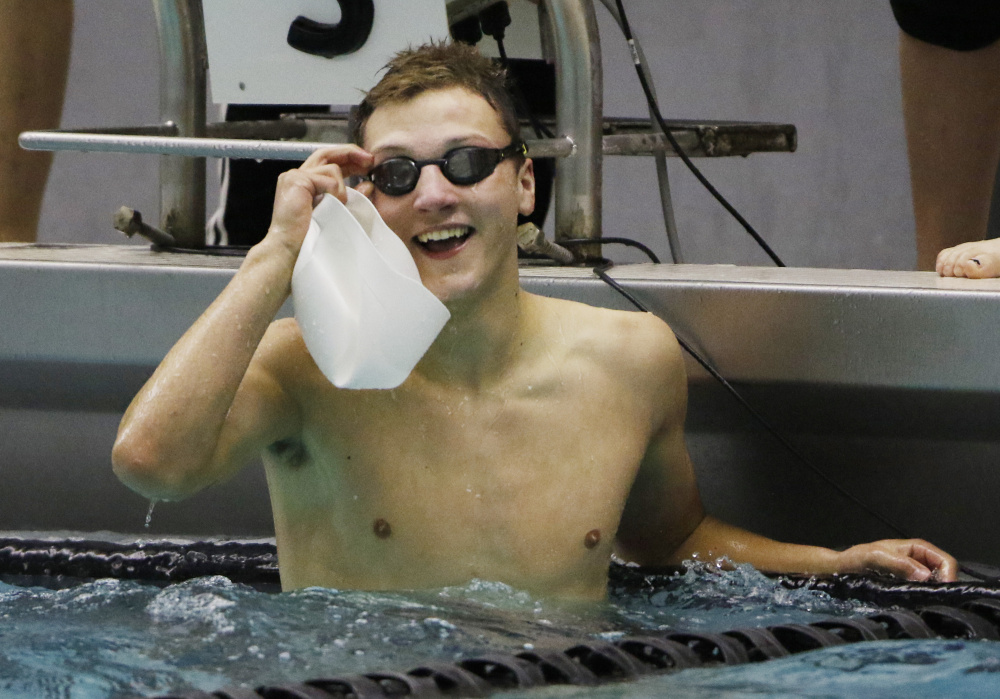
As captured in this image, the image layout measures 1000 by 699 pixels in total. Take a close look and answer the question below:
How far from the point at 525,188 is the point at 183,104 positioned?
789 millimetres

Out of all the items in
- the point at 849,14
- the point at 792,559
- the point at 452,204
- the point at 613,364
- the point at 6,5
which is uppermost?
the point at 849,14

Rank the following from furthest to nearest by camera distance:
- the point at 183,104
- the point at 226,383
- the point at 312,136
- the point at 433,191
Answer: the point at 312,136 < the point at 183,104 < the point at 433,191 < the point at 226,383

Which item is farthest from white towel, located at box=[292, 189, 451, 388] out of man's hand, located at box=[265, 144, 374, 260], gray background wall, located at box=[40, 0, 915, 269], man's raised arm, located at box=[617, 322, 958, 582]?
gray background wall, located at box=[40, 0, 915, 269]

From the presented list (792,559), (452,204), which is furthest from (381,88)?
(792,559)

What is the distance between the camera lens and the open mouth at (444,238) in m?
1.62

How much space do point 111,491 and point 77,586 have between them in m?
0.27

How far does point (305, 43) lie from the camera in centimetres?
210

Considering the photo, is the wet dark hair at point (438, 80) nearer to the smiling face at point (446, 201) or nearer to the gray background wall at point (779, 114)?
the smiling face at point (446, 201)

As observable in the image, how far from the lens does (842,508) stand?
203 centimetres

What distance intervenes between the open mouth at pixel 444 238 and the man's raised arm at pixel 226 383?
120 millimetres

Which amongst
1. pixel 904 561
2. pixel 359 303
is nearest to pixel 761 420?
pixel 904 561

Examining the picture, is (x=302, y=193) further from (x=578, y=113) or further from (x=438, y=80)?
(x=578, y=113)

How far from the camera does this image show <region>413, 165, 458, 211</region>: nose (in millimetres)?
1595

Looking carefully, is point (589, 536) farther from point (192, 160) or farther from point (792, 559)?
point (192, 160)
